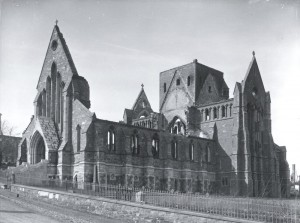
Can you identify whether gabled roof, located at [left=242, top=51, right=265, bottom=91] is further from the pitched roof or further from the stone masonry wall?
the stone masonry wall

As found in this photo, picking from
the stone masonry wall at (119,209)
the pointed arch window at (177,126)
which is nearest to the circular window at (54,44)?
the stone masonry wall at (119,209)

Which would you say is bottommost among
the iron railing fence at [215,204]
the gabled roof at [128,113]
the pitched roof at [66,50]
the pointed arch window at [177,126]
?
the iron railing fence at [215,204]

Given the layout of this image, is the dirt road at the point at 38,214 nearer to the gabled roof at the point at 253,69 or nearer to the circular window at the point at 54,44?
the circular window at the point at 54,44

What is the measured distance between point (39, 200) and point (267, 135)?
3434 cm

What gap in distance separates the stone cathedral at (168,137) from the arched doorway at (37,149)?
9 centimetres

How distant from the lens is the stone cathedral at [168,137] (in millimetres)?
39312

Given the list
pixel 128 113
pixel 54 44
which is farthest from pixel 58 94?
pixel 128 113

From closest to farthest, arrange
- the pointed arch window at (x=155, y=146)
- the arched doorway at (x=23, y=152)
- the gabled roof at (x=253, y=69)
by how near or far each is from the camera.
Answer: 1. the arched doorway at (x=23, y=152)
2. the pointed arch window at (x=155, y=146)
3. the gabled roof at (x=253, y=69)

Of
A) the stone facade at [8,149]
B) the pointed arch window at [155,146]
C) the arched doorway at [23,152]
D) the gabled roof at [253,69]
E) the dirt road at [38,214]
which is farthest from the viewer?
the stone facade at [8,149]

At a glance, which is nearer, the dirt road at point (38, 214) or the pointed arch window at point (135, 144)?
the dirt road at point (38, 214)

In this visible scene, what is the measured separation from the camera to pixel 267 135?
53.6m

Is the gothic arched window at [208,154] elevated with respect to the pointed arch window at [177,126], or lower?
lower

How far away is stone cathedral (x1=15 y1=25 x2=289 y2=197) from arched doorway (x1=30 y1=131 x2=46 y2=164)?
0.09 m

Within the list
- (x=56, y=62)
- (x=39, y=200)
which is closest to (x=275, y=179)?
(x=56, y=62)
